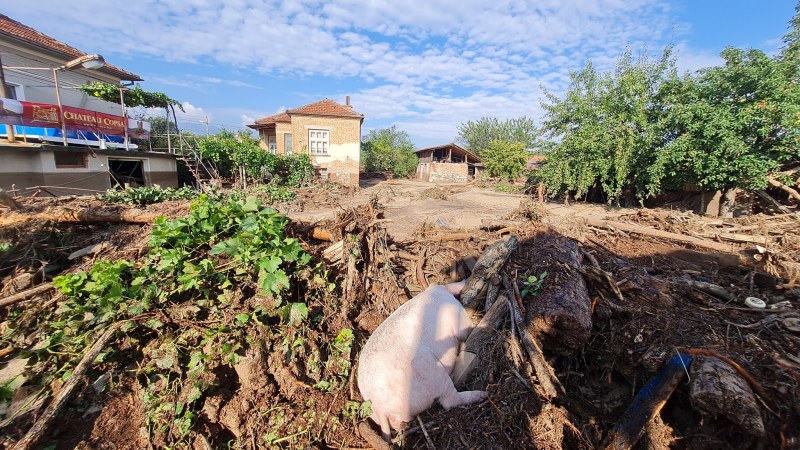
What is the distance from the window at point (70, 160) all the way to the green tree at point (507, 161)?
27068mm

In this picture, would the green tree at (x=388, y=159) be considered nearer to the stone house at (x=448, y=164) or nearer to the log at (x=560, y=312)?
the stone house at (x=448, y=164)

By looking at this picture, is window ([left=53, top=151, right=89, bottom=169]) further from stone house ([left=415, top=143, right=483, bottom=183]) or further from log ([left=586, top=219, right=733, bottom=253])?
stone house ([left=415, top=143, right=483, bottom=183])

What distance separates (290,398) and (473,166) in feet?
110

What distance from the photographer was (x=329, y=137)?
21.5m

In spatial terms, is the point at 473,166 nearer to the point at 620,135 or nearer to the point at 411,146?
the point at 411,146

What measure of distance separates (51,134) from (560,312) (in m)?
14.8

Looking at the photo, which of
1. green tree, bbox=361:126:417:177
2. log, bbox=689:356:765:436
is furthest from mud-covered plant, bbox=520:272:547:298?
green tree, bbox=361:126:417:177

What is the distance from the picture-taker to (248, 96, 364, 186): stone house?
21016mm

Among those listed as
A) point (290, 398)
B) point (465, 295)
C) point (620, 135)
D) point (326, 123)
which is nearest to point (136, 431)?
point (290, 398)

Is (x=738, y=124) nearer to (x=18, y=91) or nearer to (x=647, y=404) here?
(x=647, y=404)

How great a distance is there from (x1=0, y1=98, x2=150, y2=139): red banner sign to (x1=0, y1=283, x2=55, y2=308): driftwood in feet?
31.5

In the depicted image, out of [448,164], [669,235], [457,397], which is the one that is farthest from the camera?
[448,164]

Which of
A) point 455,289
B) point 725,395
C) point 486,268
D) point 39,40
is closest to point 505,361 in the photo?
point 455,289

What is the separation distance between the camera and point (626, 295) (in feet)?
13.5
